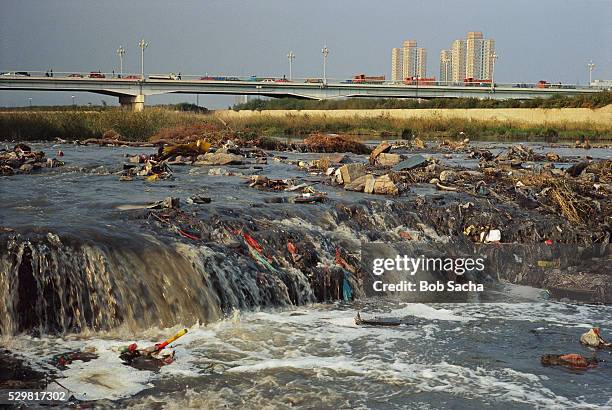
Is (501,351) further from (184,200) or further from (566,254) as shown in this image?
(184,200)

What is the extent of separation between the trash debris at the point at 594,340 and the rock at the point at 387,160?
10687mm

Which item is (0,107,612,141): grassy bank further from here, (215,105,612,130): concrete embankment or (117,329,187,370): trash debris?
(117,329,187,370): trash debris

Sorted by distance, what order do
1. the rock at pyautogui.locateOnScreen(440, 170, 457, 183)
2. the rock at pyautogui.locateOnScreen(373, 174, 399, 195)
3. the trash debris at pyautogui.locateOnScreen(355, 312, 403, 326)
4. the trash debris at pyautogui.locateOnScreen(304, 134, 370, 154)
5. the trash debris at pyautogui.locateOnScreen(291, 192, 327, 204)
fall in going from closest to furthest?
1. the trash debris at pyautogui.locateOnScreen(355, 312, 403, 326)
2. the trash debris at pyautogui.locateOnScreen(291, 192, 327, 204)
3. the rock at pyautogui.locateOnScreen(373, 174, 399, 195)
4. the rock at pyautogui.locateOnScreen(440, 170, 457, 183)
5. the trash debris at pyautogui.locateOnScreen(304, 134, 370, 154)

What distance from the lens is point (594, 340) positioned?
6.98 meters

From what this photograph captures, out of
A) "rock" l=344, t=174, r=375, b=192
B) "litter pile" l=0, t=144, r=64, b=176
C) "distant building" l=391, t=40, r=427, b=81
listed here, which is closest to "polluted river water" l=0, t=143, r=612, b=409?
"rock" l=344, t=174, r=375, b=192

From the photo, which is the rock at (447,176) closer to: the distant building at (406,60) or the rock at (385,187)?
the rock at (385,187)

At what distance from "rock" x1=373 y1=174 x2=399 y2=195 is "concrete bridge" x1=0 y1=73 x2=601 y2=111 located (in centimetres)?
4953

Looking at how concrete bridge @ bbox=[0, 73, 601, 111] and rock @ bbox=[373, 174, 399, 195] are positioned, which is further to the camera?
concrete bridge @ bbox=[0, 73, 601, 111]

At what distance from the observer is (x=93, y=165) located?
51.6ft

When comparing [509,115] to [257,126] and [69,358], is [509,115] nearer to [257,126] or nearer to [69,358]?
[257,126]

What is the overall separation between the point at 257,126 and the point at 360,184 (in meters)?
30.1

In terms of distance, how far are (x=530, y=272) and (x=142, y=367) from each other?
6630 millimetres

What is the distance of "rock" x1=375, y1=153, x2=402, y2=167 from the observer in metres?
17.6

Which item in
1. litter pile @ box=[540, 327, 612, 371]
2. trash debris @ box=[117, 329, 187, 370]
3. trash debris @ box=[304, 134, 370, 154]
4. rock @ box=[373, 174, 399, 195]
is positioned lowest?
litter pile @ box=[540, 327, 612, 371]
